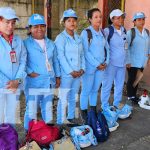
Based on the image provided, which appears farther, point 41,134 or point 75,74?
point 75,74

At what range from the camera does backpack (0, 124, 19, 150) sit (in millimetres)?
3457

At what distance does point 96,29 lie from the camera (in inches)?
189

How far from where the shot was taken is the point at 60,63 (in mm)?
4379

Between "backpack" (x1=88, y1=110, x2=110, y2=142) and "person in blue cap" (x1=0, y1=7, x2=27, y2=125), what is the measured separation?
1178 millimetres

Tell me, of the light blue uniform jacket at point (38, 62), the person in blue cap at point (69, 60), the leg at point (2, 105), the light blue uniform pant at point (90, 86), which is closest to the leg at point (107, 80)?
the light blue uniform pant at point (90, 86)

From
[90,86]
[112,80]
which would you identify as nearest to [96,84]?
[90,86]

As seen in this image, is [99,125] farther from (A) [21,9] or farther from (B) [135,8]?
(A) [21,9]

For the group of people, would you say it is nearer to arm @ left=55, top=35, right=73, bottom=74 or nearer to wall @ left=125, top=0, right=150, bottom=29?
arm @ left=55, top=35, right=73, bottom=74

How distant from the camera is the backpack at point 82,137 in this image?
4.11 metres

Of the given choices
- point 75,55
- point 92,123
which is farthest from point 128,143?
point 75,55

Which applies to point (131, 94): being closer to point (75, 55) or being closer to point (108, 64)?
point (108, 64)

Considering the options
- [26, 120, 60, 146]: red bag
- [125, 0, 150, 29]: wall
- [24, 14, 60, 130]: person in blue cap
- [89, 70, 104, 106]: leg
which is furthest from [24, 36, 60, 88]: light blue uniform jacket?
[125, 0, 150, 29]: wall

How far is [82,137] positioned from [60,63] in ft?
3.69

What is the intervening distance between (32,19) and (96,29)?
122 centimetres
